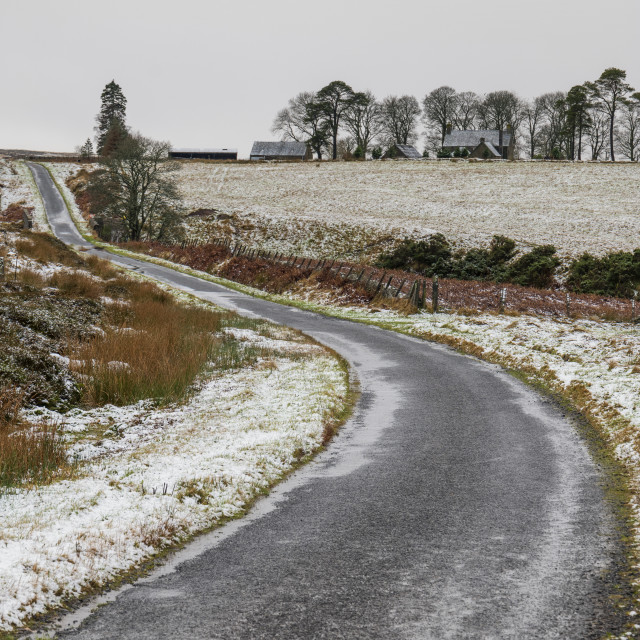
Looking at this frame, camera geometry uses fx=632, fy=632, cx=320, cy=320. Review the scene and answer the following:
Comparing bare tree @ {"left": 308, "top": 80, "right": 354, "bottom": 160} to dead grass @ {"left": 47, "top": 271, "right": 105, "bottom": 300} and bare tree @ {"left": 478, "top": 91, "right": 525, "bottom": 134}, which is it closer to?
bare tree @ {"left": 478, "top": 91, "right": 525, "bottom": 134}

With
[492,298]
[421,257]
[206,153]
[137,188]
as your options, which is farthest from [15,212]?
[206,153]

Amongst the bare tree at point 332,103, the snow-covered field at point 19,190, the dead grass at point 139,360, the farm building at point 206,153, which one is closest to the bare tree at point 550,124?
the bare tree at point 332,103

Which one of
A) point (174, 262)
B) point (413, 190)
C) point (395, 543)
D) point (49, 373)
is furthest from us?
point (413, 190)

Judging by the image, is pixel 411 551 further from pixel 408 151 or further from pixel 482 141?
pixel 482 141

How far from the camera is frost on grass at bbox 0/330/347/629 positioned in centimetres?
570

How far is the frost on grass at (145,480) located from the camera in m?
5.70

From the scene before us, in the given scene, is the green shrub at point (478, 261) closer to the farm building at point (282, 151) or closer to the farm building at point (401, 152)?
the farm building at point (401, 152)

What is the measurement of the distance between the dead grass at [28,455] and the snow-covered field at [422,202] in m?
40.3

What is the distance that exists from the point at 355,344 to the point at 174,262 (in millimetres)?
29796

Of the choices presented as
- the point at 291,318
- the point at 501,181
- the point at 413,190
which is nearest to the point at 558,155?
the point at 501,181

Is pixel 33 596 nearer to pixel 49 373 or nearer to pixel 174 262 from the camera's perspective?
pixel 49 373

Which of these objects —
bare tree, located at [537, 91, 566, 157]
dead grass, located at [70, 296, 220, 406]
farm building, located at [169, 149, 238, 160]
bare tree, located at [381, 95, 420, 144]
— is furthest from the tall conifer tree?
dead grass, located at [70, 296, 220, 406]

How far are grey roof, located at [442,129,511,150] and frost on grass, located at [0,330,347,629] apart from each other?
104080 mm

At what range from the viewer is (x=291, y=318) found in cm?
2705
